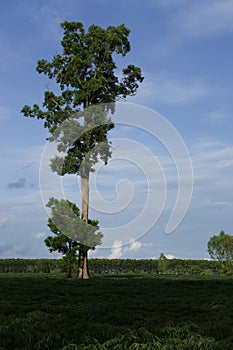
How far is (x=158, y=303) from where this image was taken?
14.1 metres

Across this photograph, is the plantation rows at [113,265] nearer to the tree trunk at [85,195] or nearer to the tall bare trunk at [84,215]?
the tall bare trunk at [84,215]

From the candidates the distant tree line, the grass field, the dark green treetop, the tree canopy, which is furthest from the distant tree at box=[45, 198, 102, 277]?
the distant tree line

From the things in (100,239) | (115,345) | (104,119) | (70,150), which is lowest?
(115,345)

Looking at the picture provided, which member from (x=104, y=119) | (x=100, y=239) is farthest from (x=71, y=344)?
(x=104, y=119)

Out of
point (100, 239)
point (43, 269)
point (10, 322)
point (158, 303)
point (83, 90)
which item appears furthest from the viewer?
point (43, 269)

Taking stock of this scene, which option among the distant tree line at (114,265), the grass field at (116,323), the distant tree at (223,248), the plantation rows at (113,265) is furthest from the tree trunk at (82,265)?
the plantation rows at (113,265)

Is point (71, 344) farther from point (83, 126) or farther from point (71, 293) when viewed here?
point (83, 126)

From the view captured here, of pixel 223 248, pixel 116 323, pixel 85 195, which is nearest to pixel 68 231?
pixel 85 195

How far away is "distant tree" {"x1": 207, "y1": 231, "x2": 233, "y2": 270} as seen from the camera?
56.4 metres

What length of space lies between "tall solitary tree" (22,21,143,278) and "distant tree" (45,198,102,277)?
0.65m

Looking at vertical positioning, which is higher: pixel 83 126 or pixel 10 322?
pixel 83 126

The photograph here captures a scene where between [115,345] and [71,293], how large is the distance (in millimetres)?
8960

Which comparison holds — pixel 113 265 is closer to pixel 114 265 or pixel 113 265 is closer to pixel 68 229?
pixel 114 265

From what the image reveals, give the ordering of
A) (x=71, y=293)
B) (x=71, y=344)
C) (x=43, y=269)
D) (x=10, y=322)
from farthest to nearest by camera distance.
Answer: (x=43, y=269) < (x=71, y=293) < (x=10, y=322) < (x=71, y=344)
